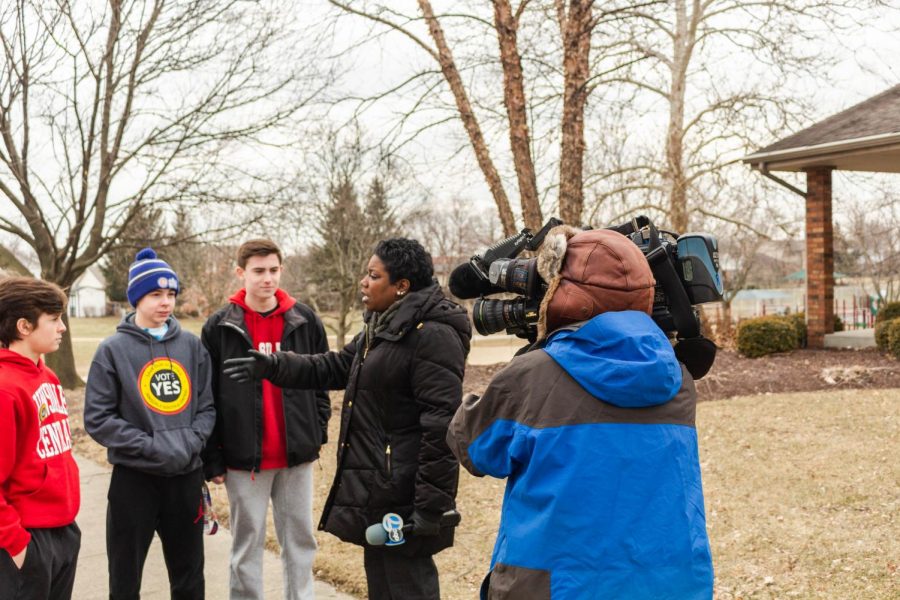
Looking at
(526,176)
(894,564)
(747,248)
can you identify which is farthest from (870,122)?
(747,248)

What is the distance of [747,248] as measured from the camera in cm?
3042

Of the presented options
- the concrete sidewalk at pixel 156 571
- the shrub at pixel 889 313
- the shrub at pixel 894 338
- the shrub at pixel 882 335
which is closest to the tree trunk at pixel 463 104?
the shrub at pixel 894 338

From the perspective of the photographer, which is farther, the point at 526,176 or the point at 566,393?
the point at 526,176

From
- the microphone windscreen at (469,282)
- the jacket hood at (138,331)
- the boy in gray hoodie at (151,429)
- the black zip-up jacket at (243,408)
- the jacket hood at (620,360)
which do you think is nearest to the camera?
the jacket hood at (620,360)

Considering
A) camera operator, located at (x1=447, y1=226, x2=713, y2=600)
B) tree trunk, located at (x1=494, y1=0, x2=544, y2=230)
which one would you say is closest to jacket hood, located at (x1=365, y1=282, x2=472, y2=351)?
camera operator, located at (x1=447, y1=226, x2=713, y2=600)

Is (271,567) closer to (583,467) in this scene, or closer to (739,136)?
(583,467)

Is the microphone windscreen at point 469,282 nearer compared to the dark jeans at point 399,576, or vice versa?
the microphone windscreen at point 469,282

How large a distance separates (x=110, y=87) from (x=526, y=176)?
21.8 ft

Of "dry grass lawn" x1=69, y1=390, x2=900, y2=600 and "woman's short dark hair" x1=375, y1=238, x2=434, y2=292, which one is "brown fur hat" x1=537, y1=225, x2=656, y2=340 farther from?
"dry grass lawn" x1=69, y1=390, x2=900, y2=600

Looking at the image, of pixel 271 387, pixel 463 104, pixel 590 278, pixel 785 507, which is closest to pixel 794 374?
pixel 463 104

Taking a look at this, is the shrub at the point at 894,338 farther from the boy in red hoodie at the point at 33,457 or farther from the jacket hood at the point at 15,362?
the jacket hood at the point at 15,362

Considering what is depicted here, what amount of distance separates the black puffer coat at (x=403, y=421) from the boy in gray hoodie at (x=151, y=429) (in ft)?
2.78

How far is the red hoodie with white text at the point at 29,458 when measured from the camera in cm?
288

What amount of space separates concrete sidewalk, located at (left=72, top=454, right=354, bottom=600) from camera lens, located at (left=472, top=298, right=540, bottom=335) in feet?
8.13
